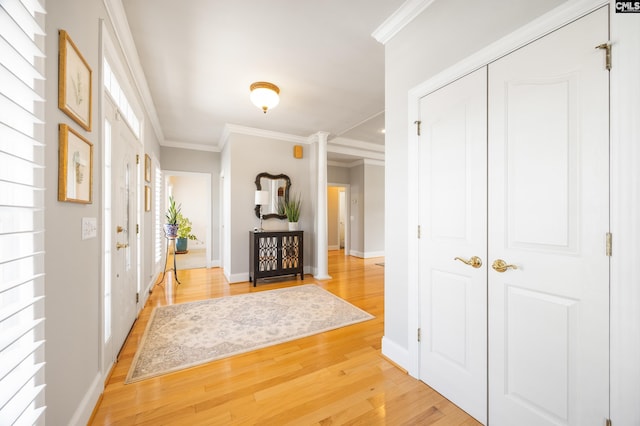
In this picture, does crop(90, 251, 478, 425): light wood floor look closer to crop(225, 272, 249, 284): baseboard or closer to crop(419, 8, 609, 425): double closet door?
crop(419, 8, 609, 425): double closet door

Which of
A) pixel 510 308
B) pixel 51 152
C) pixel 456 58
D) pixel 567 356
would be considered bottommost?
pixel 567 356

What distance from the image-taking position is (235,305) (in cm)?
328

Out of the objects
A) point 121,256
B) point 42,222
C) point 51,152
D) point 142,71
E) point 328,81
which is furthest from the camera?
point 328,81

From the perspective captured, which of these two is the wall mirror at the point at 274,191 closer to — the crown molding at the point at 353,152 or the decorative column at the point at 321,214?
the decorative column at the point at 321,214

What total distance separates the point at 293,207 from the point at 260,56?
2.74 meters

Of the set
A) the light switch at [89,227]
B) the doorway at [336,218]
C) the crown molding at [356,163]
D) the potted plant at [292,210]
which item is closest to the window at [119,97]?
the light switch at [89,227]

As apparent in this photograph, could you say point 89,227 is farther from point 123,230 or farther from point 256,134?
point 256,134

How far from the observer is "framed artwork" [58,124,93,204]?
1.14m

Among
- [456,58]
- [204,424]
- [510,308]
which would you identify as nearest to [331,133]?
[456,58]

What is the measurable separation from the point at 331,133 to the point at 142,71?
3004mm

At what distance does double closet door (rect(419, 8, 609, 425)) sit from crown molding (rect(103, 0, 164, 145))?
90.8 inches

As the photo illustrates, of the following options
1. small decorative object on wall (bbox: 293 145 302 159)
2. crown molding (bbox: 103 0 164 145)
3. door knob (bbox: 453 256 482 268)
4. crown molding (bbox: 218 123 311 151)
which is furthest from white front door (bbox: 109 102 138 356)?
small decorative object on wall (bbox: 293 145 302 159)

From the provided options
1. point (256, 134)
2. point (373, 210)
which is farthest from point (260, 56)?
point (373, 210)

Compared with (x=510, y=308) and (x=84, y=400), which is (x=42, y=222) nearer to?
(x=84, y=400)
